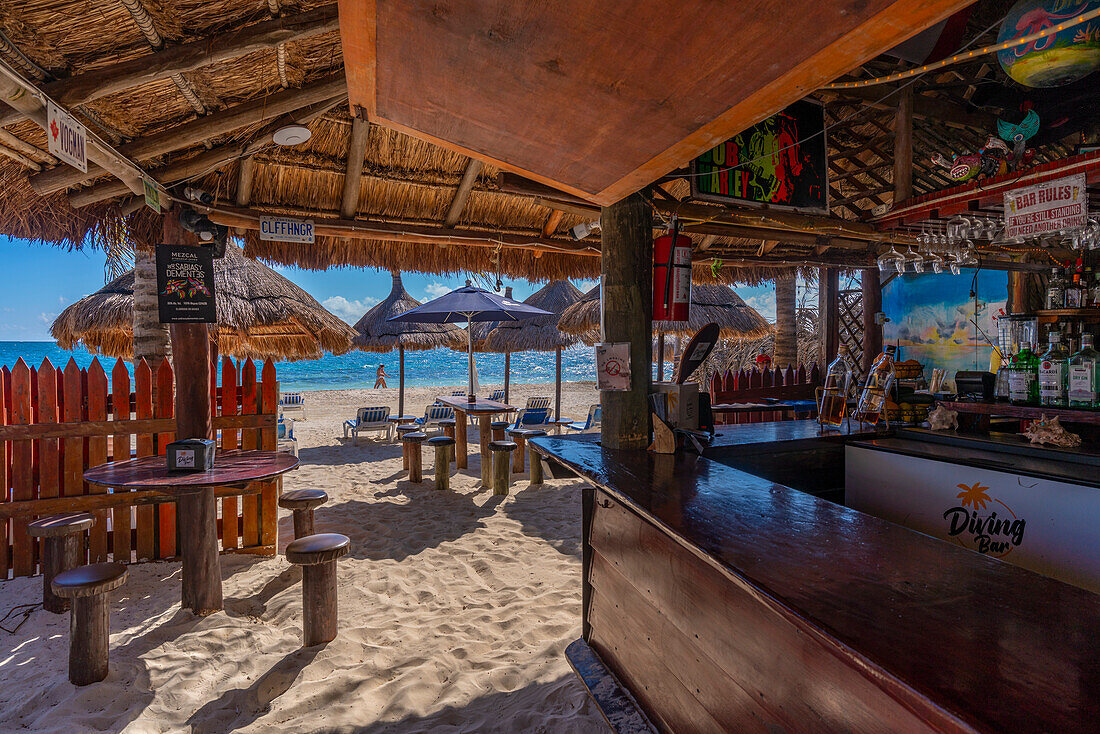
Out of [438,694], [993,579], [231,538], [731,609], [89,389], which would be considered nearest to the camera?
[993,579]

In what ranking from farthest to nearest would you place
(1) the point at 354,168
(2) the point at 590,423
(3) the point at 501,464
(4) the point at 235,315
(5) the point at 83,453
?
(2) the point at 590,423
(4) the point at 235,315
(3) the point at 501,464
(1) the point at 354,168
(5) the point at 83,453

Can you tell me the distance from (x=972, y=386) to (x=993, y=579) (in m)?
2.57

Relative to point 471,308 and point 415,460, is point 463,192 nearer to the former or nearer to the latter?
point 471,308

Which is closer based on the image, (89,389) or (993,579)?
(993,579)

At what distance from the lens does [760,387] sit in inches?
295

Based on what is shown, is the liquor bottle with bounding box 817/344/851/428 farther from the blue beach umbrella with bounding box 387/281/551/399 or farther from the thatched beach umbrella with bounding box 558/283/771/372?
the thatched beach umbrella with bounding box 558/283/771/372

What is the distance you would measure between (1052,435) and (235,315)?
8831 mm

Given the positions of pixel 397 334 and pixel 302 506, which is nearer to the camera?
pixel 302 506

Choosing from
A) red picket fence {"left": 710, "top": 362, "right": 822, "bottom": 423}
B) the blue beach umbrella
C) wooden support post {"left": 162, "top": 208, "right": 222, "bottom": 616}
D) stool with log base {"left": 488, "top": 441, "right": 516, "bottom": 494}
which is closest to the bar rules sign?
wooden support post {"left": 162, "top": 208, "right": 222, "bottom": 616}

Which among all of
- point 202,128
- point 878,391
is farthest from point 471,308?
point 878,391

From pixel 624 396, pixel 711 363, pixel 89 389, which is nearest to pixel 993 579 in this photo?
pixel 624 396

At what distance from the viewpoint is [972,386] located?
3162 mm

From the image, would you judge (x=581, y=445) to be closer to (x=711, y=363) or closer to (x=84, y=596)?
(x=84, y=596)

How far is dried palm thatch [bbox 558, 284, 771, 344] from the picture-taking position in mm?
10430
